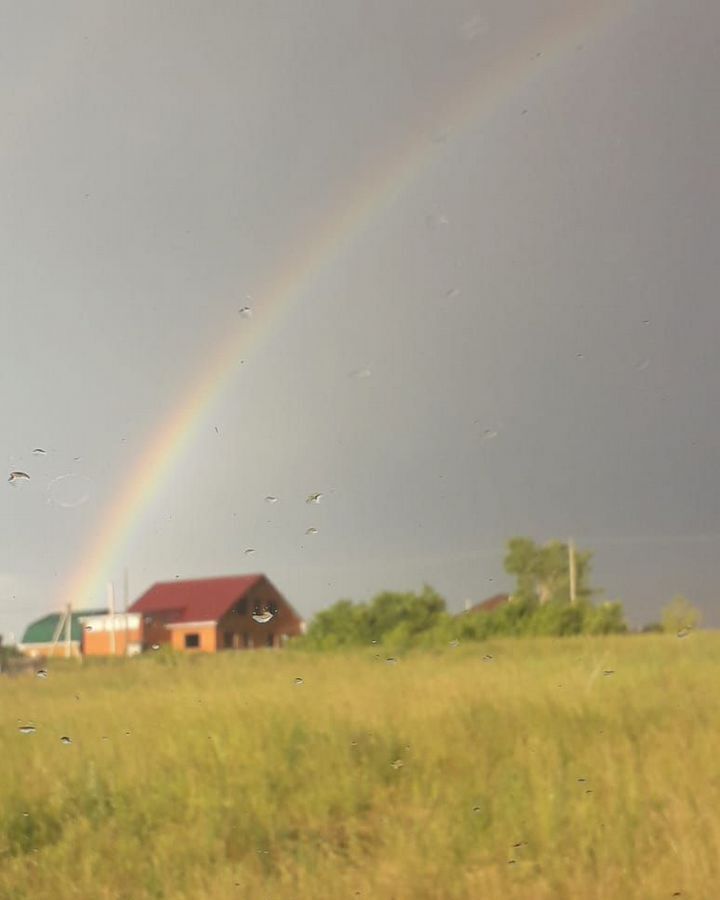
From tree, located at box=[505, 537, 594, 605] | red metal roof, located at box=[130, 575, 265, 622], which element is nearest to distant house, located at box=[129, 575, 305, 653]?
red metal roof, located at box=[130, 575, 265, 622]

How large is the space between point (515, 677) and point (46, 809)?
11.6ft

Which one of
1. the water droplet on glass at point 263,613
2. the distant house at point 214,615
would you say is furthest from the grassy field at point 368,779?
the water droplet on glass at point 263,613

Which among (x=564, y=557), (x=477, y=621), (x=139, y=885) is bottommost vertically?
(x=139, y=885)

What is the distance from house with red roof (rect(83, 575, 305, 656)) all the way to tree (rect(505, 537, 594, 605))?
225 centimetres

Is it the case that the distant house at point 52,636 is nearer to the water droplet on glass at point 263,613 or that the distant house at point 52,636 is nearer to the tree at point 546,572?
the water droplet on glass at point 263,613

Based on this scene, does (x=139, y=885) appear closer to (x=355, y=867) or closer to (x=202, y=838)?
(x=202, y=838)

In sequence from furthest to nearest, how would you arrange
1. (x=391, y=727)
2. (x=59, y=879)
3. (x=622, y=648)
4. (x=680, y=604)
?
(x=622, y=648) < (x=680, y=604) < (x=391, y=727) < (x=59, y=879)

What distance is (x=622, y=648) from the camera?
839 cm

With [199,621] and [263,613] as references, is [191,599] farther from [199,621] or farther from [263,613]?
[263,613]

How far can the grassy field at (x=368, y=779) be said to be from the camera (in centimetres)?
401

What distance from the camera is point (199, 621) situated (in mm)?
7695

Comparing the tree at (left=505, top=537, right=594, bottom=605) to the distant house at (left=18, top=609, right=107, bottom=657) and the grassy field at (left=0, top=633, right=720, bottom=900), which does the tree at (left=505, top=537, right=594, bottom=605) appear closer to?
the grassy field at (left=0, top=633, right=720, bottom=900)

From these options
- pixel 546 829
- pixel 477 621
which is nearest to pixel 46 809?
pixel 546 829

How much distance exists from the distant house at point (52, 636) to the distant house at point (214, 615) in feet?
1.39
